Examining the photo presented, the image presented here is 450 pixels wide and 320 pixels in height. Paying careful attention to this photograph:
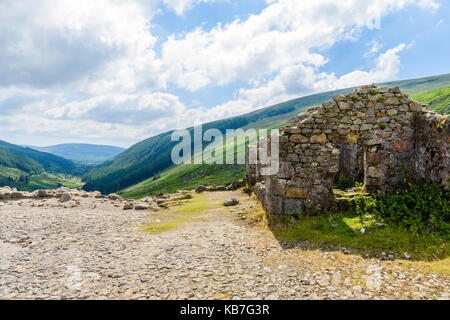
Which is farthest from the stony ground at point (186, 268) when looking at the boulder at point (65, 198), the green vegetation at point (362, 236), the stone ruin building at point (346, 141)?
the boulder at point (65, 198)

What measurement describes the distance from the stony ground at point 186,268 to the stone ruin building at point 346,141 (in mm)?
3067

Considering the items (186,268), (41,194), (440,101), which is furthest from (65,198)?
(440,101)

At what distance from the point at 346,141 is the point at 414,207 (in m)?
4.17

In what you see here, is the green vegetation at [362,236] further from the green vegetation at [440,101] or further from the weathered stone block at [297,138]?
the green vegetation at [440,101]

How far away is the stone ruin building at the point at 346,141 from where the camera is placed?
1190cm

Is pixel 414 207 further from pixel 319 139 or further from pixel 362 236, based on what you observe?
pixel 319 139

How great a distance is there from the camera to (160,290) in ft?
20.8

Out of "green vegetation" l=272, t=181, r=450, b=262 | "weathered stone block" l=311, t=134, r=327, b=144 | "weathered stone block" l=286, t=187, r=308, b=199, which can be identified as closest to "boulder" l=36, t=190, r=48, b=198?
"green vegetation" l=272, t=181, r=450, b=262

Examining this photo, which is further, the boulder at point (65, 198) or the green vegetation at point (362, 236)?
the boulder at point (65, 198)

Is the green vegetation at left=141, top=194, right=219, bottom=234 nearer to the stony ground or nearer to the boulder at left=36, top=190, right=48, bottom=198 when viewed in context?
the stony ground

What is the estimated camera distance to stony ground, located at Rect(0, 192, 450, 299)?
6.11m

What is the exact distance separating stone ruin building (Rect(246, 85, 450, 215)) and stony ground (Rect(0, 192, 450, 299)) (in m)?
3.07

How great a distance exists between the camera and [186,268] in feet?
25.1
